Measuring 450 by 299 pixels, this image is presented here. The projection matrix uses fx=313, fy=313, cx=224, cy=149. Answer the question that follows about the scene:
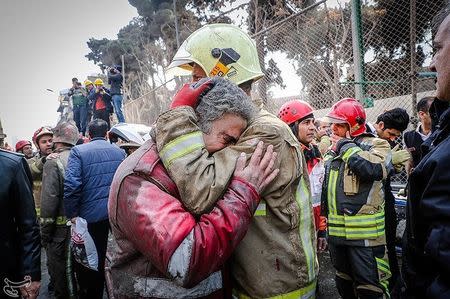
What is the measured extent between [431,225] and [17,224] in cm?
271

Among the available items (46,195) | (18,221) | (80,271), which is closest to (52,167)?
(46,195)

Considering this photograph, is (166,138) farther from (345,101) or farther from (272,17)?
(272,17)

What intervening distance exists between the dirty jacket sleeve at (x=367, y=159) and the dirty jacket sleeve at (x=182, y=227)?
2.17 metres

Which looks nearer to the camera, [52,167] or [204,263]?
[204,263]

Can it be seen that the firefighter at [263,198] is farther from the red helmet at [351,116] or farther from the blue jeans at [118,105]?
the blue jeans at [118,105]

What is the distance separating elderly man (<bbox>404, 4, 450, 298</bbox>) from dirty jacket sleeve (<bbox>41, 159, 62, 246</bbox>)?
149 inches

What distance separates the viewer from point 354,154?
10.1ft

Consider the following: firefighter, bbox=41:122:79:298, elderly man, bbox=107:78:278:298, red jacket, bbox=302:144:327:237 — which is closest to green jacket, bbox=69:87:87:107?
firefighter, bbox=41:122:79:298

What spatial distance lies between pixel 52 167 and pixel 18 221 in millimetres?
1557

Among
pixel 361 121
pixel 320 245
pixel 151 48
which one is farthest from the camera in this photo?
pixel 151 48

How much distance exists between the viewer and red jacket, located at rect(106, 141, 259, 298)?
3.51ft

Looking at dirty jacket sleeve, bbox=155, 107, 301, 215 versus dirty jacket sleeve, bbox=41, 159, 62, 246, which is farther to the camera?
dirty jacket sleeve, bbox=41, 159, 62, 246

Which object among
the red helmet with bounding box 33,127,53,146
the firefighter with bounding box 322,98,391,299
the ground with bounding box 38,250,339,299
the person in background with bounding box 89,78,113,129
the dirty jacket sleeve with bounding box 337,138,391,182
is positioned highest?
the person in background with bounding box 89,78,113,129

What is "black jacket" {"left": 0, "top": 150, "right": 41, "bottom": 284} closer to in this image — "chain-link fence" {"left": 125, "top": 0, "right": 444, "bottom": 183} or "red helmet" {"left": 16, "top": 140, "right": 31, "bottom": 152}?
"chain-link fence" {"left": 125, "top": 0, "right": 444, "bottom": 183}
